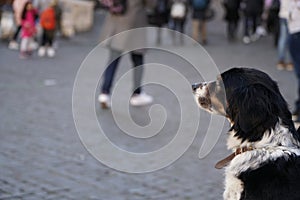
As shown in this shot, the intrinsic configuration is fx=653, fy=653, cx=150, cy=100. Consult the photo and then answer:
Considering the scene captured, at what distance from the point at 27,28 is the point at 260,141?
38.9 ft

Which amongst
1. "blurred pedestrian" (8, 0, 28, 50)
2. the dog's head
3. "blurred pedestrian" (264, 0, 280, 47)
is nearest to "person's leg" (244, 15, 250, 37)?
"blurred pedestrian" (264, 0, 280, 47)

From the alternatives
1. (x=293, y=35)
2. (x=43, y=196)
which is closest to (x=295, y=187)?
(x=43, y=196)

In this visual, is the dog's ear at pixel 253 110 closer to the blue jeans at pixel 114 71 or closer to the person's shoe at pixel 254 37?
the blue jeans at pixel 114 71

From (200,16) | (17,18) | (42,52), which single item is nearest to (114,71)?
(42,52)

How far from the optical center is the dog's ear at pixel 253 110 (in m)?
3.34

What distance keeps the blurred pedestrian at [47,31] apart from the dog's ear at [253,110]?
1152 centimetres

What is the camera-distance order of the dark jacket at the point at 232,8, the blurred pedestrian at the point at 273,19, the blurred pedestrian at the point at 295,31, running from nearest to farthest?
the blurred pedestrian at the point at 295,31 → the blurred pedestrian at the point at 273,19 → the dark jacket at the point at 232,8

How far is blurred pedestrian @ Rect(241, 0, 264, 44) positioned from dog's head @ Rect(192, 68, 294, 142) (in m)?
15.7

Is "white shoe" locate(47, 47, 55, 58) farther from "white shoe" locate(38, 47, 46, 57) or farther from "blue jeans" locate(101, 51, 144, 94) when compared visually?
"blue jeans" locate(101, 51, 144, 94)

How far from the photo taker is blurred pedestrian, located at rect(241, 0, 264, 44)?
62.4ft

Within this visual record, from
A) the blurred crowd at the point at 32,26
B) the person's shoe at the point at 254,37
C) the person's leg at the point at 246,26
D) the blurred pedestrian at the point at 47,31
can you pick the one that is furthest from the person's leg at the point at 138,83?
the person's shoe at the point at 254,37

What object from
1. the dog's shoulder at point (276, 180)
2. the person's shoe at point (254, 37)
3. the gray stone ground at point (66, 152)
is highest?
the person's shoe at point (254, 37)

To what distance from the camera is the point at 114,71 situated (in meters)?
8.75

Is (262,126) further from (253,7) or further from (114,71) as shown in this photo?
(253,7)
